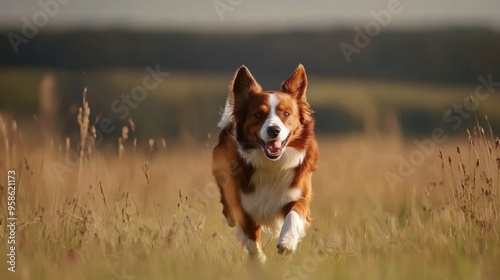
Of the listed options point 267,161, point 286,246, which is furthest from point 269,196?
point 286,246

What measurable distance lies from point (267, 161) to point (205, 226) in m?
1.14

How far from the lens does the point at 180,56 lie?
22.2 meters

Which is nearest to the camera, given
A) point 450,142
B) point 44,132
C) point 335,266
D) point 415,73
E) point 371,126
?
point 335,266

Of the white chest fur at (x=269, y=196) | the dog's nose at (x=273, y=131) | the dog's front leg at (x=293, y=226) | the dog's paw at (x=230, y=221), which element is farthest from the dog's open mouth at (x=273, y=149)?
the dog's paw at (x=230, y=221)

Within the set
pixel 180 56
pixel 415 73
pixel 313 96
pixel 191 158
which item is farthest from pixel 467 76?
pixel 191 158

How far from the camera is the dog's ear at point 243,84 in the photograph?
6167mm

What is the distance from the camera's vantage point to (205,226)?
6922 millimetres

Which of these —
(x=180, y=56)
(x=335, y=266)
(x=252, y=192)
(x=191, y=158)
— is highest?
(x=180, y=56)

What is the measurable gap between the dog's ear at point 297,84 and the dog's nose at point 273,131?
593 mm

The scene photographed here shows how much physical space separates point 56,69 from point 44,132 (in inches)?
375

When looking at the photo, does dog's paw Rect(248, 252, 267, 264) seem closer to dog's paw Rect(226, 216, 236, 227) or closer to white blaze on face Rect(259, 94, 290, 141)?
dog's paw Rect(226, 216, 236, 227)

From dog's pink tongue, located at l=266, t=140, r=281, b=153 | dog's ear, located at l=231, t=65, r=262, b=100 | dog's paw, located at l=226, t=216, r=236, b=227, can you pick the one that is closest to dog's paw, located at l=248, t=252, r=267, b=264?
dog's paw, located at l=226, t=216, r=236, b=227

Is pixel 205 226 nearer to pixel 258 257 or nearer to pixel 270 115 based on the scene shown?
pixel 258 257

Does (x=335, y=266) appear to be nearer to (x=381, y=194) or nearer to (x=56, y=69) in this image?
(x=381, y=194)
